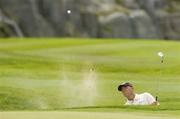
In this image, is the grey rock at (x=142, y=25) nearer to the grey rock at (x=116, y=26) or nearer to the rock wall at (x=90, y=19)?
the rock wall at (x=90, y=19)

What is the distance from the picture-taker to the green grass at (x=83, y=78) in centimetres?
1057

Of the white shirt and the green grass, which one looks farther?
the green grass

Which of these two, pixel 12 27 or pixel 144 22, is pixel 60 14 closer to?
pixel 12 27

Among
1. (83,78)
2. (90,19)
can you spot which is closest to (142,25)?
(90,19)

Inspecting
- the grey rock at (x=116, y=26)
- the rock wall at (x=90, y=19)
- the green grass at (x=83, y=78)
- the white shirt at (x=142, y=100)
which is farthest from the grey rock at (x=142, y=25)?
the white shirt at (x=142, y=100)

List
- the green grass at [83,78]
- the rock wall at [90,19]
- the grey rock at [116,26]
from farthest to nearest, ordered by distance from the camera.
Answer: the grey rock at [116,26]
the rock wall at [90,19]
the green grass at [83,78]

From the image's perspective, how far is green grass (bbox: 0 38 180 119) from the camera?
10.6 meters

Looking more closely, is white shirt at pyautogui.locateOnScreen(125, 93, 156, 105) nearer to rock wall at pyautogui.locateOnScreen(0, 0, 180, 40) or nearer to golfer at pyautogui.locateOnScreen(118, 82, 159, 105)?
golfer at pyautogui.locateOnScreen(118, 82, 159, 105)

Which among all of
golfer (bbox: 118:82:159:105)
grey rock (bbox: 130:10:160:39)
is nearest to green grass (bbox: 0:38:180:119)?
golfer (bbox: 118:82:159:105)

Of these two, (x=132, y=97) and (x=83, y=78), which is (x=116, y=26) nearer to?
(x=83, y=78)

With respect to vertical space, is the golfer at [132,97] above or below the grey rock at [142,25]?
below

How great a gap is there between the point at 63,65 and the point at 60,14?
2698 centimetres

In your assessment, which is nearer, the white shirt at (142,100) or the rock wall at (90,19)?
the white shirt at (142,100)

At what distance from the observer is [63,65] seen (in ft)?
58.3
